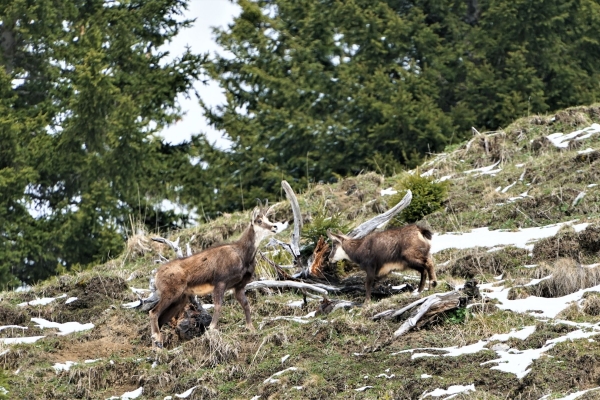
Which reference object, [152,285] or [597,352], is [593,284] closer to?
[597,352]

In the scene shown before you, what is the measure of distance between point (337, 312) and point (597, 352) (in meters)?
3.75

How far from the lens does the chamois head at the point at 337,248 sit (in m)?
15.7

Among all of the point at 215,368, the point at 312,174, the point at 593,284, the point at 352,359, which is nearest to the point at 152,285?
the point at 215,368

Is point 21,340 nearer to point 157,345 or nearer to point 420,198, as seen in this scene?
point 157,345

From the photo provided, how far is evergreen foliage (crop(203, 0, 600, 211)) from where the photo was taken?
1419 inches

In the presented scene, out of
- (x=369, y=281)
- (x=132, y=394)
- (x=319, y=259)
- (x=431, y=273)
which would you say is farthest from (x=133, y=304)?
(x=431, y=273)

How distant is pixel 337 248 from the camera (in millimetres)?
15773

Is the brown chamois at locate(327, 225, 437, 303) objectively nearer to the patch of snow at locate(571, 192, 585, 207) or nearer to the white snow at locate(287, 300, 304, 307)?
the white snow at locate(287, 300, 304, 307)

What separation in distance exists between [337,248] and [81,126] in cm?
2036

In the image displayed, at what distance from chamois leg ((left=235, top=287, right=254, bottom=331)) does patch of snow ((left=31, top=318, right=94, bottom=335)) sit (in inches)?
92.0

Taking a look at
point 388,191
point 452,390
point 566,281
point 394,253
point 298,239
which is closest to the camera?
point 452,390

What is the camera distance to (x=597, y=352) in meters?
11.8

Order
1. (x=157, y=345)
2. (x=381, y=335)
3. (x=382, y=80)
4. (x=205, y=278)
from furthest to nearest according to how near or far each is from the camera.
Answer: (x=382, y=80) → (x=205, y=278) → (x=157, y=345) → (x=381, y=335)

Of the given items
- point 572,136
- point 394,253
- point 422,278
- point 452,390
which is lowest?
point 452,390
